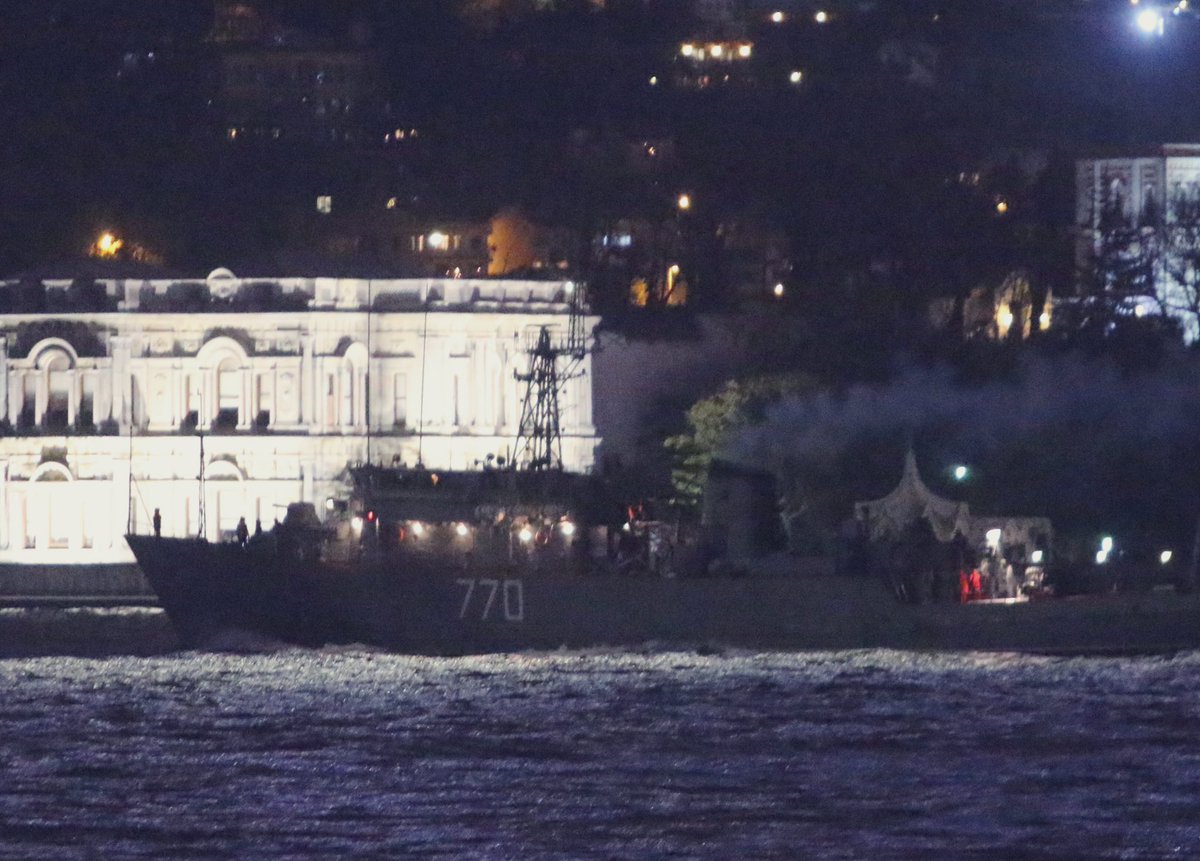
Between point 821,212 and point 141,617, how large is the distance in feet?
86.2

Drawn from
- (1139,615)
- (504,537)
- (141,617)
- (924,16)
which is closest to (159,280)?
(141,617)

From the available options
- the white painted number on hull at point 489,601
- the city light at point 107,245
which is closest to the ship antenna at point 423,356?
the city light at point 107,245

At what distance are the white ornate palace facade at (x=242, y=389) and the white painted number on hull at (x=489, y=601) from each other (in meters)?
19.6

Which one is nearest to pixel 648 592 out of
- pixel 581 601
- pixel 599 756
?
pixel 581 601

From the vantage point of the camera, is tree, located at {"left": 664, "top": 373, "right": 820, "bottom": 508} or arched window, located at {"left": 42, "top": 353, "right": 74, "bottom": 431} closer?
tree, located at {"left": 664, "top": 373, "right": 820, "bottom": 508}

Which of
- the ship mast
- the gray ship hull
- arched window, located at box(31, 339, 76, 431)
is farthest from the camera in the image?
arched window, located at box(31, 339, 76, 431)

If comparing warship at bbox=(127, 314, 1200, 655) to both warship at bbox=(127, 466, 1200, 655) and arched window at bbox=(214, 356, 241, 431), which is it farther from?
arched window at bbox=(214, 356, 241, 431)

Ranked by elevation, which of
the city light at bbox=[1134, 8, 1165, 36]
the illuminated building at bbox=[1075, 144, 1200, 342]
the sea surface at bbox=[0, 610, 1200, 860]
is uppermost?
the city light at bbox=[1134, 8, 1165, 36]

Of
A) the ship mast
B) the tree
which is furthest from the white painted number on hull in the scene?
the tree

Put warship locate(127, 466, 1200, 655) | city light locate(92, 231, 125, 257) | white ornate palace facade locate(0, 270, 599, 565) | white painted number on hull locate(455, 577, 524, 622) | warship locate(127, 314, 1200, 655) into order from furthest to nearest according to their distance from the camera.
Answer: city light locate(92, 231, 125, 257) → white ornate palace facade locate(0, 270, 599, 565) → white painted number on hull locate(455, 577, 524, 622) → warship locate(127, 314, 1200, 655) → warship locate(127, 466, 1200, 655)

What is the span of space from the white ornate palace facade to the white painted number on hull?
19574mm

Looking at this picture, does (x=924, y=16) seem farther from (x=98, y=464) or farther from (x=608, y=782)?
(x=608, y=782)

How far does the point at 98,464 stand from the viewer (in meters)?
70.6

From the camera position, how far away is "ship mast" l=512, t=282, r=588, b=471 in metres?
56.8
